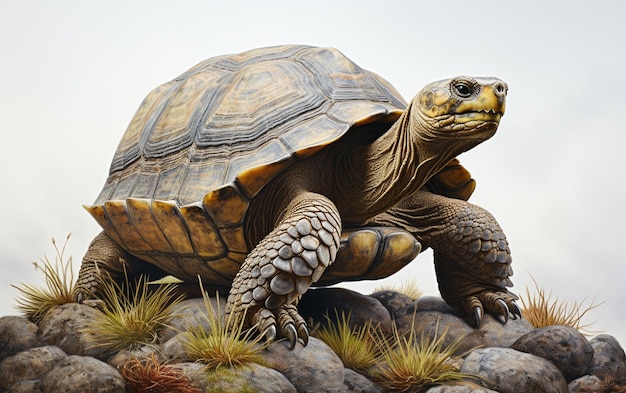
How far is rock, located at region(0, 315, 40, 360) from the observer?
13.4 feet

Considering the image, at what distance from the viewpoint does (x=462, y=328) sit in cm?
477

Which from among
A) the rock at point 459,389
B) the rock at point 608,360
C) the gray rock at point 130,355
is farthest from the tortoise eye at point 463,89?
the gray rock at point 130,355

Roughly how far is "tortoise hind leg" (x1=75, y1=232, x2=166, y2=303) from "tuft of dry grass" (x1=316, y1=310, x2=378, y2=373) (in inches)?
69.8

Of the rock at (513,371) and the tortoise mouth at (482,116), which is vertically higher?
the tortoise mouth at (482,116)

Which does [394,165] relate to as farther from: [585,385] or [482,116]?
[585,385]

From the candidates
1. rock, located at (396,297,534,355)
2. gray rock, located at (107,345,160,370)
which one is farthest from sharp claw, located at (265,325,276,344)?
rock, located at (396,297,534,355)

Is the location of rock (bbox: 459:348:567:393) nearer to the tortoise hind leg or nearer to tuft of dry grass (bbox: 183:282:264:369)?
tuft of dry grass (bbox: 183:282:264:369)

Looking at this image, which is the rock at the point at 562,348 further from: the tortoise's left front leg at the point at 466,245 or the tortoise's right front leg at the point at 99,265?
the tortoise's right front leg at the point at 99,265

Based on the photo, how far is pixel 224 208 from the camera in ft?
13.8

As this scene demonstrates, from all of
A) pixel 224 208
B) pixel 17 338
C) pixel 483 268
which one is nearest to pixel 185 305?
pixel 224 208

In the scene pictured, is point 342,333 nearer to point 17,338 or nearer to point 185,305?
point 185,305

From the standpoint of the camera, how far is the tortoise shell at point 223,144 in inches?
166

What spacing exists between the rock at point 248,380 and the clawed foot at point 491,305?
1.81 m

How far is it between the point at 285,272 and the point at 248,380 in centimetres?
61
